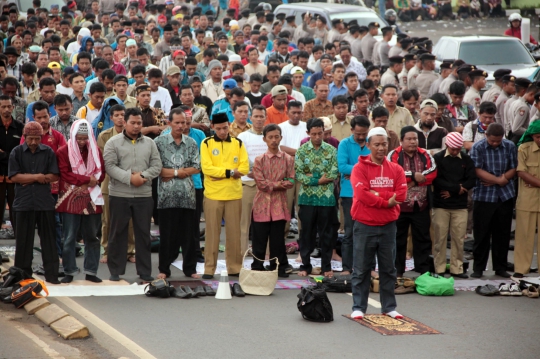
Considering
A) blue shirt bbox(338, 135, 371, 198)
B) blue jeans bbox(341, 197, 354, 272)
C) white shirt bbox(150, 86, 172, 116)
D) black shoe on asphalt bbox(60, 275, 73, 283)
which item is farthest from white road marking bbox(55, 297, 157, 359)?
white shirt bbox(150, 86, 172, 116)

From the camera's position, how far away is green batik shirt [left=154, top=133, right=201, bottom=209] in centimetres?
1164

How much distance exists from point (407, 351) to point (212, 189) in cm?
410

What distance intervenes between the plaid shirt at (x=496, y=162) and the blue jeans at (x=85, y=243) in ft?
16.9

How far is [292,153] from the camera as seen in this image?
13.5m

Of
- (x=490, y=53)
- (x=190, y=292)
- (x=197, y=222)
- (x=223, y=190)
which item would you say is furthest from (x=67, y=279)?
(x=490, y=53)

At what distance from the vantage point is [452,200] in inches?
482

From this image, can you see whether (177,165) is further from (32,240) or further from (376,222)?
(376,222)

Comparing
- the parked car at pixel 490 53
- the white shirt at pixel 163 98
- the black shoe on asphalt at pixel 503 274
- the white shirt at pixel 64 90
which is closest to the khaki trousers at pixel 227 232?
the black shoe on asphalt at pixel 503 274

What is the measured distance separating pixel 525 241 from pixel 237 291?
411 cm

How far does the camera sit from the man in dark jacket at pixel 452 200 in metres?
12.2

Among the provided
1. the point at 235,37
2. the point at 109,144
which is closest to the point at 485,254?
the point at 109,144

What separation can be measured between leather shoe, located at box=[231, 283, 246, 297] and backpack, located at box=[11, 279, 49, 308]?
222 centimetres

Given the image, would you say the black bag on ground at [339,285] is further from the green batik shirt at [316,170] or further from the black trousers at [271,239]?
the green batik shirt at [316,170]

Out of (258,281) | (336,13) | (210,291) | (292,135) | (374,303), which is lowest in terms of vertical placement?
(374,303)
